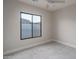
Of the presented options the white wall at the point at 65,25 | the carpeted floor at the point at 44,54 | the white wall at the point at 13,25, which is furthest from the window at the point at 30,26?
the white wall at the point at 65,25

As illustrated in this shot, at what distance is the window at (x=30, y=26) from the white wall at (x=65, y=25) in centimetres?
145

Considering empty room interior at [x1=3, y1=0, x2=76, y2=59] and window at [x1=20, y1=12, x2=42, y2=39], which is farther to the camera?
window at [x1=20, y1=12, x2=42, y2=39]

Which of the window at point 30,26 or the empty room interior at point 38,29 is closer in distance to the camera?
the empty room interior at point 38,29

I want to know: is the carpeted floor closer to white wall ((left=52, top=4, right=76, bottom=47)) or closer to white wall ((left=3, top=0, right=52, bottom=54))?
white wall ((left=3, top=0, right=52, bottom=54))

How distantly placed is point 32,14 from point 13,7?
1352mm

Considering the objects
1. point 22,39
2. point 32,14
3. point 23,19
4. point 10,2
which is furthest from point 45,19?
point 10,2

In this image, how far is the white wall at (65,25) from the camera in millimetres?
4820

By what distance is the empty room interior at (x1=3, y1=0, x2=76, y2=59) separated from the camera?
339 cm

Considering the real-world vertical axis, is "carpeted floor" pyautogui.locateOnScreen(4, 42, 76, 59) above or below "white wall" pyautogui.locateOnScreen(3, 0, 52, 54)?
below

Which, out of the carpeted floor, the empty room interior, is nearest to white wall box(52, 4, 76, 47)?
the empty room interior

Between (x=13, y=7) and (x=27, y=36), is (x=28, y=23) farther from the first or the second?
(x=13, y=7)

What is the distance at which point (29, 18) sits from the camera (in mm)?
4574

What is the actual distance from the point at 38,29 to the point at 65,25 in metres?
1.96

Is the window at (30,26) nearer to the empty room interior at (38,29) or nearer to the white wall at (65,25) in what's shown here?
the empty room interior at (38,29)
